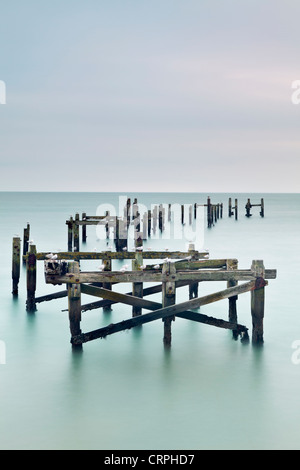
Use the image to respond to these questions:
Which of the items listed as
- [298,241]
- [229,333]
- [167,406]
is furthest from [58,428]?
[298,241]

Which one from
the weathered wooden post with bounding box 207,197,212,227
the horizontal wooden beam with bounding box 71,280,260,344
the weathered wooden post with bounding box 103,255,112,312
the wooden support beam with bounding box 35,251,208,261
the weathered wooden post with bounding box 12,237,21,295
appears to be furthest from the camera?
the weathered wooden post with bounding box 207,197,212,227

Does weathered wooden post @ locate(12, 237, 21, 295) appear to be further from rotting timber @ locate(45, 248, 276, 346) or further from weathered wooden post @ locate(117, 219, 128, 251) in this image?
weathered wooden post @ locate(117, 219, 128, 251)

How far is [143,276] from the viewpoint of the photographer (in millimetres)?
10312

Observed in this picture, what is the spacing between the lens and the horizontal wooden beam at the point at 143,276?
10156 millimetres

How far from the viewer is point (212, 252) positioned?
29250 mm

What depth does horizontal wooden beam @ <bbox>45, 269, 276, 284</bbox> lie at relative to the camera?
1016 cm

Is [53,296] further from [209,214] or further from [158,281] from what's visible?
[209,214]

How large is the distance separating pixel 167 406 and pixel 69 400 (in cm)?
148

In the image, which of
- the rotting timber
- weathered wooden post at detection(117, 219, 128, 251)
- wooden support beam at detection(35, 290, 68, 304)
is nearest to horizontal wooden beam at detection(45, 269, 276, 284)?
the rotting timber

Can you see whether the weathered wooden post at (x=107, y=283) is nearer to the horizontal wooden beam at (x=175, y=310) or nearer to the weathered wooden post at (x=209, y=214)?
the horizontal wooden beam at (x=175, y=310)

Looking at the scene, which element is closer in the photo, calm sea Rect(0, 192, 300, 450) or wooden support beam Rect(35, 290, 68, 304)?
calm sea Rect(0, 192, 300, 450)
